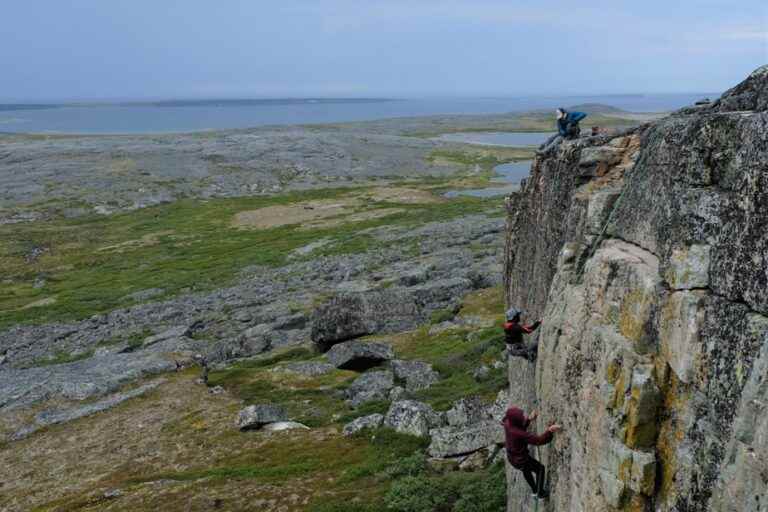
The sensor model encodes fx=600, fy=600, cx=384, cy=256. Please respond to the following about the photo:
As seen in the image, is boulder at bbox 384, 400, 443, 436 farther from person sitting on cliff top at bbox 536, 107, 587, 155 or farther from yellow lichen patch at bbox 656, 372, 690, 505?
yellow lichen patch at bbox 656, 372, 690, 505

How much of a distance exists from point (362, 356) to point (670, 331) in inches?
1463

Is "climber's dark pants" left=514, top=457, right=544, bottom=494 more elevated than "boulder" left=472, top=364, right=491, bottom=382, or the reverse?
"climber's dark pants" left=514, top=457, right=544, bottom=494

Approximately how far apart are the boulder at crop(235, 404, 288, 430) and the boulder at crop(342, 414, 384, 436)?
584cm

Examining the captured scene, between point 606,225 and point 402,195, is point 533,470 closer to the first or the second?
point 606,225

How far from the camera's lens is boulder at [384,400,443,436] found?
3117 centimetres

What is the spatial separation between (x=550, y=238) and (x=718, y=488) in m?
14.2

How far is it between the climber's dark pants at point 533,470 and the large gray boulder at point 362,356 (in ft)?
102

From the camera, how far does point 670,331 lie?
11875mm

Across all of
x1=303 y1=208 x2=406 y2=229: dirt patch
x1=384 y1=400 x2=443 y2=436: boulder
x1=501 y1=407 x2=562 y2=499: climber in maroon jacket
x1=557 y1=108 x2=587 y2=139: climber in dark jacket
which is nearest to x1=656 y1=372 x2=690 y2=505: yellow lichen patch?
x1=501 y1=407 x2=562 y2=499: climber in maroon jacket

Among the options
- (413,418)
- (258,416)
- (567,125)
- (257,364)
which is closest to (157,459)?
(258,416)

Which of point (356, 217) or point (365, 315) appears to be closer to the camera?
point (365, 315)

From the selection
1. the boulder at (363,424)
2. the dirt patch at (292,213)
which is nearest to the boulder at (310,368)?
the boulder at (363,424)

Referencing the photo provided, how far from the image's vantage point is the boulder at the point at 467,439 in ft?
88.7

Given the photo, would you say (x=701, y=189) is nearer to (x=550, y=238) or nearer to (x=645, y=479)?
(x=645, y=479)
